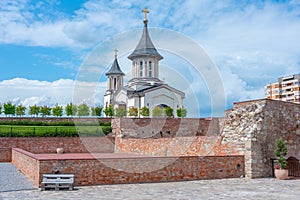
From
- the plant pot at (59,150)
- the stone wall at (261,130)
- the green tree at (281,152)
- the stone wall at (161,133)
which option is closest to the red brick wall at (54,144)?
the plant pot at (59,150)

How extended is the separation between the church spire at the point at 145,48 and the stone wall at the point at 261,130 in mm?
29349

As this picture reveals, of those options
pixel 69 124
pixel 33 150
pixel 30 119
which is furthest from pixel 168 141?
pixel 30 119

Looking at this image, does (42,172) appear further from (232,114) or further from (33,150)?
(33,150)

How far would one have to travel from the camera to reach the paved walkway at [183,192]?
30.2 feet

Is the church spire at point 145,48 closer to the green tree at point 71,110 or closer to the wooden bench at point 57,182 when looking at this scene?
the green tree at point 71,110

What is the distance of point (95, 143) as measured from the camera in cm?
2645

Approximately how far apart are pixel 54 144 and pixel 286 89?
66.4m

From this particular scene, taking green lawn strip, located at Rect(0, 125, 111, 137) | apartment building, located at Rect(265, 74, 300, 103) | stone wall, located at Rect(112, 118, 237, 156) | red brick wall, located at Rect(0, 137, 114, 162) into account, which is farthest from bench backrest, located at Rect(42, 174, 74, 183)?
apartment building, located at Rect(265, 74, 300, 103)

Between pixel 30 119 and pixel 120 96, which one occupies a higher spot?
pixel 120 96

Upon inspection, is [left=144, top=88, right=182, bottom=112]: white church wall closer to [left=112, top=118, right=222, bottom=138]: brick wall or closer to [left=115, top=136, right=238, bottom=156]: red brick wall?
[left=112, top=118, right=222, bottom=138]: brick wall

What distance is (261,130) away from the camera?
14.0 metres

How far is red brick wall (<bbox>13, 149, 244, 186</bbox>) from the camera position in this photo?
439 inches

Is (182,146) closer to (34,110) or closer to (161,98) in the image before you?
(34,110)

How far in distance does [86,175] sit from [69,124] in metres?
20.3
